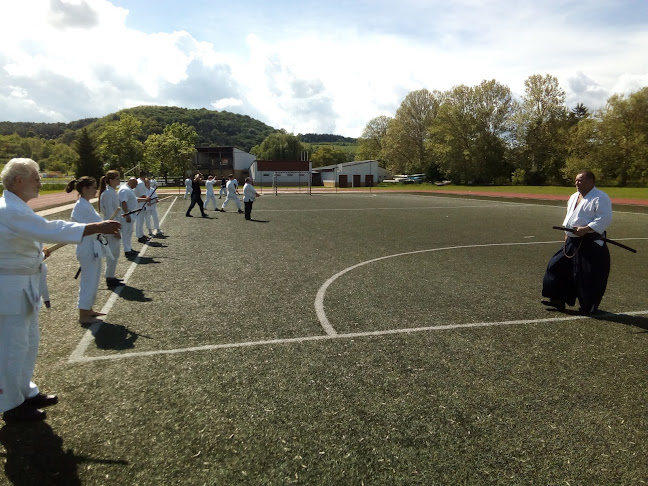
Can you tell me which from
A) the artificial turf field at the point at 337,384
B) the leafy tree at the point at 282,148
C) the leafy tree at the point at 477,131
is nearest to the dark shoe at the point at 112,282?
the artificial turf field at the point at 337,384

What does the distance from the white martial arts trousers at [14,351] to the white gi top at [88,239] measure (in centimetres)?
269

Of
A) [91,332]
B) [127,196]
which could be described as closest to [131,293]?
[91,332]

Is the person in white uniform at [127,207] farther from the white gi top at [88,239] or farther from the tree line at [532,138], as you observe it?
the tree line at [532,138]

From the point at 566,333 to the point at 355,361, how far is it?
320cm

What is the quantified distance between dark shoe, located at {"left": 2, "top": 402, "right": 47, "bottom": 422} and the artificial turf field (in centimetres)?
8

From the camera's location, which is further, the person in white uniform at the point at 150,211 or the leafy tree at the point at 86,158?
the leafy tree at the point at 86,158

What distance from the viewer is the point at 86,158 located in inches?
2921

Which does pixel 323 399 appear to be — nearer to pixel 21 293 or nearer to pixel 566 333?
pixel 21 293

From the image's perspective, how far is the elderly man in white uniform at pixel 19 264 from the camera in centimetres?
363

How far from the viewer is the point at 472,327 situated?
20.8 ft

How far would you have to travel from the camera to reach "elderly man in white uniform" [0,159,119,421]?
3.63 metres

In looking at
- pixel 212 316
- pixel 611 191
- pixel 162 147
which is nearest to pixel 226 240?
pixel 212 316

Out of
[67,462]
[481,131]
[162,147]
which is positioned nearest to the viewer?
[67,462]

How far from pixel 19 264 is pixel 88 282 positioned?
9.38ft
